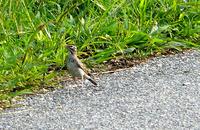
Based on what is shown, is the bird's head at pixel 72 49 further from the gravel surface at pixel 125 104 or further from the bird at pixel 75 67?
the gravel surface at pixel 125 104

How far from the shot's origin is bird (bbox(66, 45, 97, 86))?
6414 millimetres

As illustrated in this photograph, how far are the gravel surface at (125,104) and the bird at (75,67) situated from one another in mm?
81

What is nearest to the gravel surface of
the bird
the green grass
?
the bird

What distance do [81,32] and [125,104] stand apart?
1379 millimetres

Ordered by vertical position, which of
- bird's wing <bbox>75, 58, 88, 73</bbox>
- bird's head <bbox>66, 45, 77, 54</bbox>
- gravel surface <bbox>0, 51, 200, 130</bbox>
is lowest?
gravel surface <bbox>0, 51, 200, 130</bbox>

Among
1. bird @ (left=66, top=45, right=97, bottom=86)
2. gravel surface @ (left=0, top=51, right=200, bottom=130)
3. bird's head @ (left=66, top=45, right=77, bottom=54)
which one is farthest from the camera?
bird's head @ (left=66, top=45, right=77, bottom=54)

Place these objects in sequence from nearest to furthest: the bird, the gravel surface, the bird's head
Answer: the gravel surface < the bird < the bird's head

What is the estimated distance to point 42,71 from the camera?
6.52 m

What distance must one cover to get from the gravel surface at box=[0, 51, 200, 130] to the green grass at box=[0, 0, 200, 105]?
10.9 inches

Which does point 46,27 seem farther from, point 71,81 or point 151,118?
point 151,118

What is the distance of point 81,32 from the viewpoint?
7.18 metres

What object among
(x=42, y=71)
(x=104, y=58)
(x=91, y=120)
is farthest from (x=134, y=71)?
(x=91, y=120)

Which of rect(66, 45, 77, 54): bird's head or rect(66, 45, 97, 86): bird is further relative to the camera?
rect(66, 45, 77, 54): bird's head

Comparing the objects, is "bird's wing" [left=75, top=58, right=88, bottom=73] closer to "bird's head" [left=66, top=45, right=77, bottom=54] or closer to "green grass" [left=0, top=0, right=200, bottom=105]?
"bird's head" [left=66, top=45, right=77, bottom=54]
